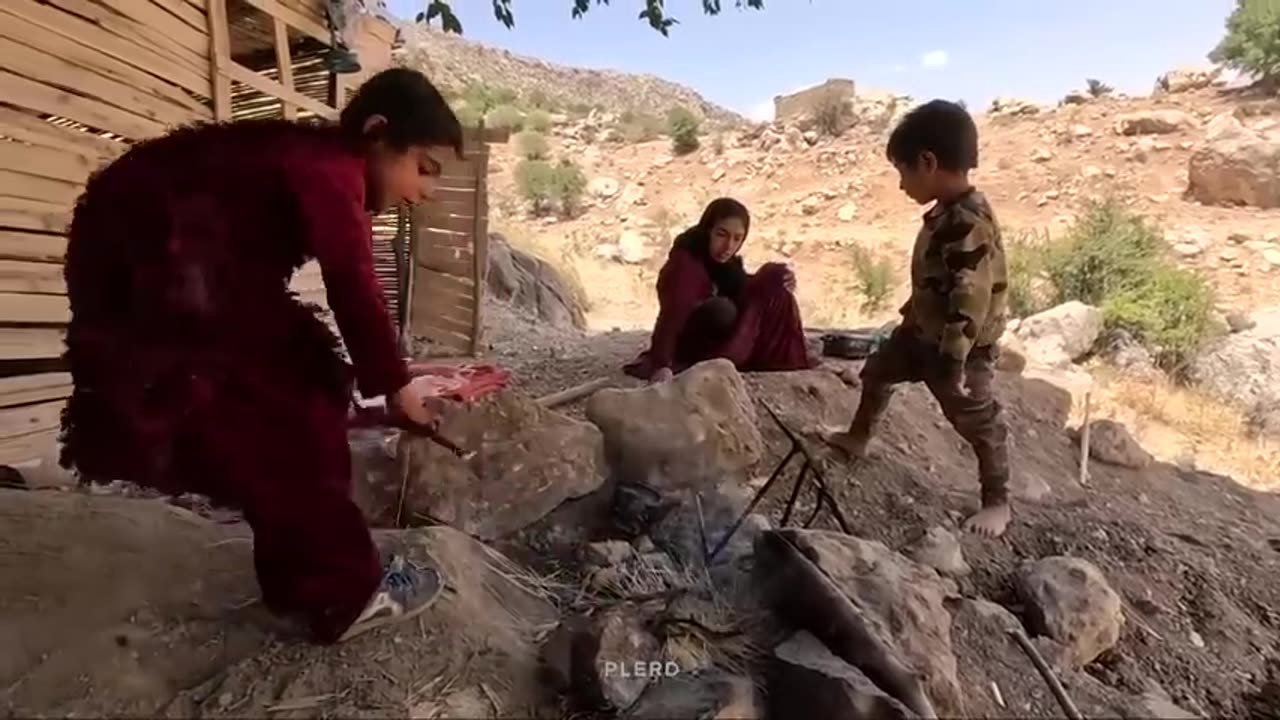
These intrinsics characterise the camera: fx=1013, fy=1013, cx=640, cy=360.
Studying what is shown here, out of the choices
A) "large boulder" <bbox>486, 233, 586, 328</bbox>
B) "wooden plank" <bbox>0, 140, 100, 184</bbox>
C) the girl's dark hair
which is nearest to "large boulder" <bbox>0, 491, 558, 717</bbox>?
the girl's dark hair

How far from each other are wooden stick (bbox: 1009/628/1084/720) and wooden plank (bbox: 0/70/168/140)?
3.66m

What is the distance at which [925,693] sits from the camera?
1.96 meters

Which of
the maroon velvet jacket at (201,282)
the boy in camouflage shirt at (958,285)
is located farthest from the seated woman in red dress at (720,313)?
the maroon velvet jacket at (201,282)

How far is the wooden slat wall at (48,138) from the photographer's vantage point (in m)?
3.64

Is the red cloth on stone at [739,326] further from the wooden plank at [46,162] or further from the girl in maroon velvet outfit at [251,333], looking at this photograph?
the girl in maroon velvet outfit at [251,333]

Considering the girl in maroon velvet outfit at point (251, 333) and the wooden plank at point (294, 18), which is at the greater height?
the wooden plank at point (294, 18)

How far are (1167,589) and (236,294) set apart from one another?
105 inches

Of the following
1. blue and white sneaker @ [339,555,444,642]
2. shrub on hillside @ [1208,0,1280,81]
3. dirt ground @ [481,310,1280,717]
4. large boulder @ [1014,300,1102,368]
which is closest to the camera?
blue and white sneaker @ [339,555,444,642]

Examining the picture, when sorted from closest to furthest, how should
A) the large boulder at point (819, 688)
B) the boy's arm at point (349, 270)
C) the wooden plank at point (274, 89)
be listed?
the large boulder at point (819, 688) → the boy's arm at point (349, 270) → the wooden plank at point (274, 89)

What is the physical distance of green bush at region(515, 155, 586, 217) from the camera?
18.2 m

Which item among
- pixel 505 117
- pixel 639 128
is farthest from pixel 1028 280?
pixel 505 117

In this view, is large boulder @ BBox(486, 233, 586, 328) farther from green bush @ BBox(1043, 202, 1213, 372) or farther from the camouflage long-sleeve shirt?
the camouflage long-sleeve shirt

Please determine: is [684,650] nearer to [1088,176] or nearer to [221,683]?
[221,683]

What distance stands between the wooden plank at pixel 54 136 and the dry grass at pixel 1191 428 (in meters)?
5.99
